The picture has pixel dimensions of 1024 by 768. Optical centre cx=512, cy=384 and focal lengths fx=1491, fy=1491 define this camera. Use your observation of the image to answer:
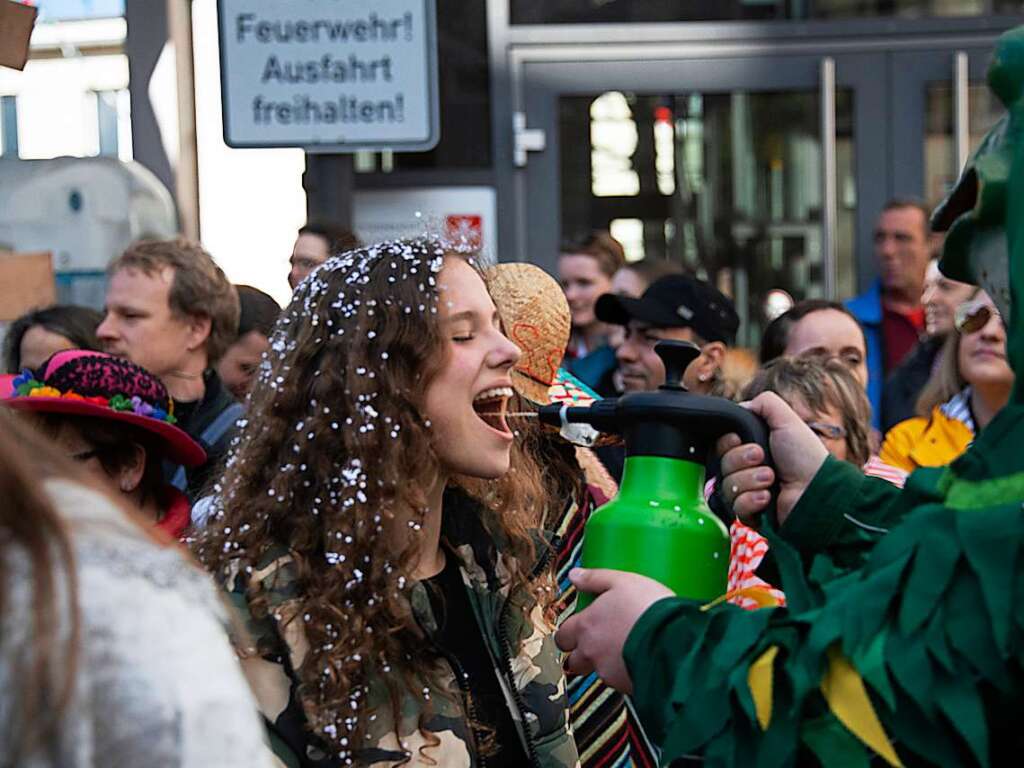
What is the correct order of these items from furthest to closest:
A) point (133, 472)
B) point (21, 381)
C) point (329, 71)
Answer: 1. point (329, 71)
2. point (21, 381)
3. point (133, 472)

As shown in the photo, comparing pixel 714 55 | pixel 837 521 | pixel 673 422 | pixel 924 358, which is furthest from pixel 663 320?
pixel 673 422

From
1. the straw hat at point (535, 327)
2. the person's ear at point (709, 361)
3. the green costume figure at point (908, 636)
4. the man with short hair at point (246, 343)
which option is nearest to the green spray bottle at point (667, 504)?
the green costume figure at point (908, 636)

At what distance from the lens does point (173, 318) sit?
4547mm

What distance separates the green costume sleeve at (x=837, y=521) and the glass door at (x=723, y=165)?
4.64 meters

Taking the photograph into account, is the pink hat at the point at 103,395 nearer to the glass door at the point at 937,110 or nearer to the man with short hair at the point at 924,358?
the man with short hair at the point at 924,358

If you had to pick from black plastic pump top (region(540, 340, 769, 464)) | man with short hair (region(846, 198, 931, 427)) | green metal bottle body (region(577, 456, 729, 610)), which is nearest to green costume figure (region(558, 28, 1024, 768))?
green metal bottle body (region(577, 456, 729, 610))

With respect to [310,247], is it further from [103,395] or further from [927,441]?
[927,441]

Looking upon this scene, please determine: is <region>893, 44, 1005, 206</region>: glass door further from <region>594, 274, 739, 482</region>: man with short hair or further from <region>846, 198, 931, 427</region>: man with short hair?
<region>594, 274, 739, 482</region>: man with short hair

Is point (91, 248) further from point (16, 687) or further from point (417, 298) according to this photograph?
point (16, 687)

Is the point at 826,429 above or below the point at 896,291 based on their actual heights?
below

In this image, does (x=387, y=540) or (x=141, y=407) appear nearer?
(x=387, y=540)

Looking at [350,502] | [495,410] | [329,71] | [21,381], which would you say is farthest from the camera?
[329,71]

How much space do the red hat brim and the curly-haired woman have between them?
36.0 inches

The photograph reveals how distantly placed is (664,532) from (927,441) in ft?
9.78
